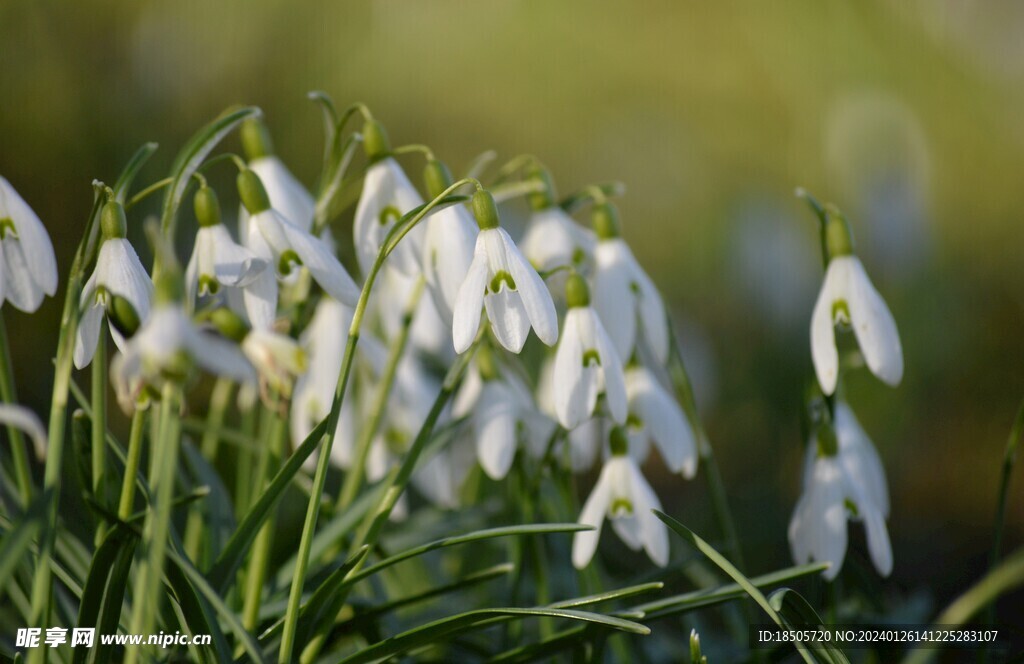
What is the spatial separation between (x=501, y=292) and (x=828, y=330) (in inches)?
14.3

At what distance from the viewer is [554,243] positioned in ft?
3.84

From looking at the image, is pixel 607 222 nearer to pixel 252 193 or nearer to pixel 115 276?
pixel 252 193

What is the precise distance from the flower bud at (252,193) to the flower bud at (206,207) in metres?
0.03

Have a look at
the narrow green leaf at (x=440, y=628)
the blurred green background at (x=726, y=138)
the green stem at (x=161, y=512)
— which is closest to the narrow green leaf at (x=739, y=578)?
the narrow green leaf at (x=440, y=628)

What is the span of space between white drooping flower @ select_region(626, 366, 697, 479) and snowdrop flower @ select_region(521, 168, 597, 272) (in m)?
0.16

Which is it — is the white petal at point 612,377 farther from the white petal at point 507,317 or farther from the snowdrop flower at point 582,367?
the white petal at point 507,317

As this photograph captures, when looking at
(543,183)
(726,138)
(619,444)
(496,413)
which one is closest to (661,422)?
(619,444)

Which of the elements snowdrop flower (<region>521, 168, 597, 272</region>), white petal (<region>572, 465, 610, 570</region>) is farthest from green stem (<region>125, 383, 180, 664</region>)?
snowdrop flower (<region>521, 168, 597, 272</region>)

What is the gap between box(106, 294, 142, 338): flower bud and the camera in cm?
70

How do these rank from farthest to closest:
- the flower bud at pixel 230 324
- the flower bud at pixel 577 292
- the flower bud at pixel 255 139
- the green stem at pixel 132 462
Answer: the flower bud at pixel 255 139, the flower bud at pixel 577 292, the green stem at pixel 132 462, the flower bud at pixel 230 324

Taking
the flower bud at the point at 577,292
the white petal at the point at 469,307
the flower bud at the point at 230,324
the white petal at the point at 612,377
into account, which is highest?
the flower bud at the point at 230,324

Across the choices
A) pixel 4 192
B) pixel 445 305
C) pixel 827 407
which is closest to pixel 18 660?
pixel 4 192

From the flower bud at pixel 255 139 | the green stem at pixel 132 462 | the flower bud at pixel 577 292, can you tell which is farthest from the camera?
the flower bud at pixel 255 139

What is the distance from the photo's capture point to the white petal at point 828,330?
0.99 m
